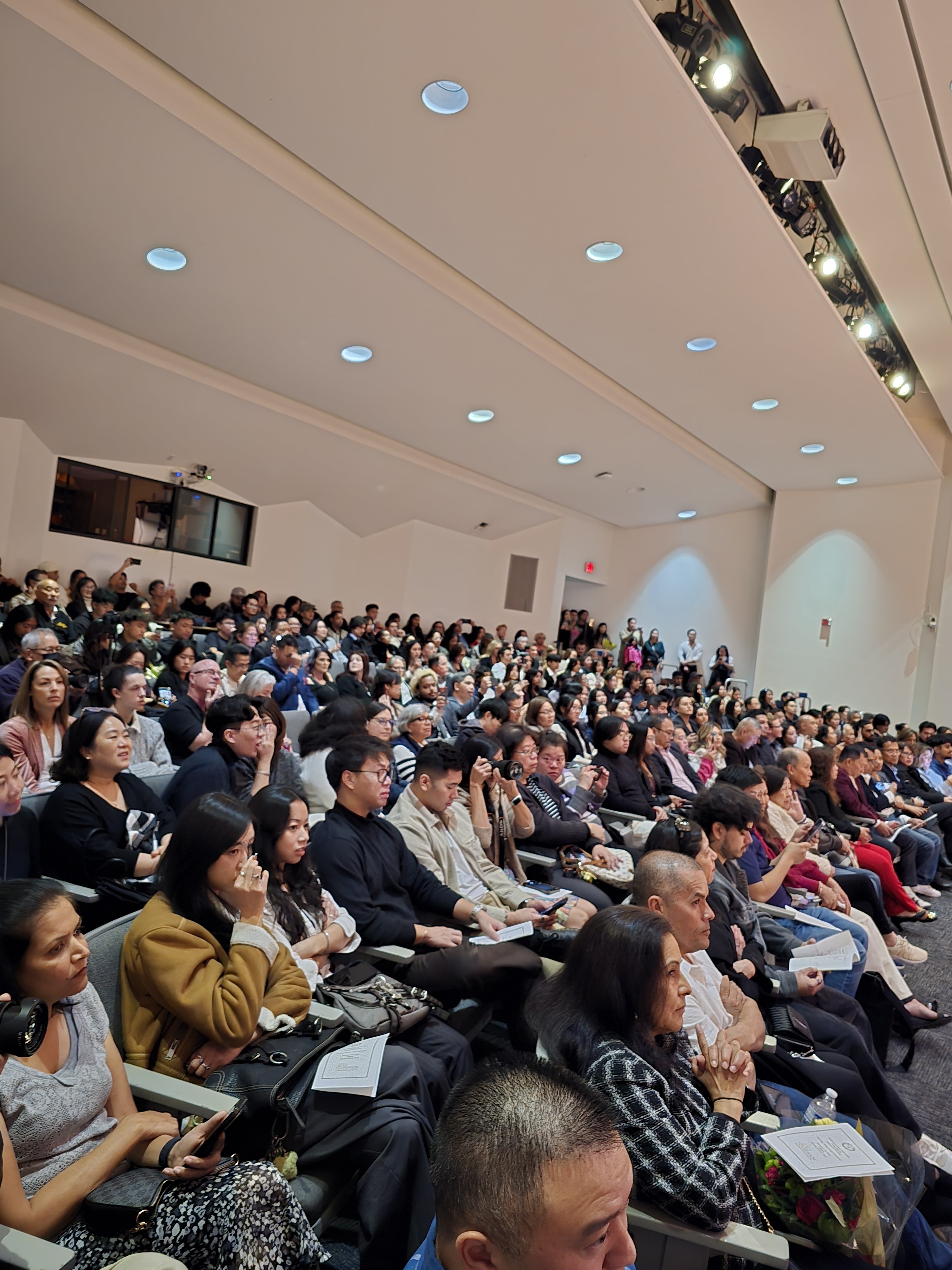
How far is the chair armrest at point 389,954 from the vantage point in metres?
2.37

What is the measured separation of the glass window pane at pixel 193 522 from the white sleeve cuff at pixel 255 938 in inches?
344

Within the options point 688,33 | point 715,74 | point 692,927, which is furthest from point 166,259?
point 692,927

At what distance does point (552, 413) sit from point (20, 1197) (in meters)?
9.20

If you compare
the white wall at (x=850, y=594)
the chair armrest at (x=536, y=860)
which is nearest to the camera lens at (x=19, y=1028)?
→ the chair armrest at (x=536, y=860)

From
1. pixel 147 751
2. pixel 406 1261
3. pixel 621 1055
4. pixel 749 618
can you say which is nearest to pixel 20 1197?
pixel 406 1261

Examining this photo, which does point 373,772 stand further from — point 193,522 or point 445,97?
point 193,522

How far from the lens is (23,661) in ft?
14.2

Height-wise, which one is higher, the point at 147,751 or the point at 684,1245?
the point at 147,751

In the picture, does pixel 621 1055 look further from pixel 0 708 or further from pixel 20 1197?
pixel 0 708

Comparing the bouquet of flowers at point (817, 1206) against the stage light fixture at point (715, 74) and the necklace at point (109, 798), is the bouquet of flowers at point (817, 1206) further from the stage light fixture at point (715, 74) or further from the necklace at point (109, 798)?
the stage light fixture at point (715, 74)

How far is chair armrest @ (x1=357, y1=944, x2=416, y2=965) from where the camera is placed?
2365 millimetres

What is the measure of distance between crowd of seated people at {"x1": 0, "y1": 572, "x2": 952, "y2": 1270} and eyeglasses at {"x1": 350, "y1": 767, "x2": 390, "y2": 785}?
13mm

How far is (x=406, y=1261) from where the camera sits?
155cm

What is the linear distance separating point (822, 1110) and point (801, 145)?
550cm
